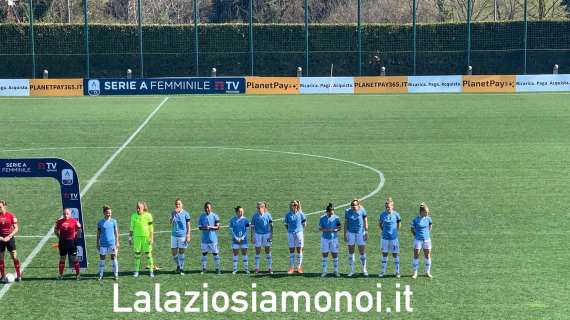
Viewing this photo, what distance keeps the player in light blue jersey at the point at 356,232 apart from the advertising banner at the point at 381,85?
40798 millimetres

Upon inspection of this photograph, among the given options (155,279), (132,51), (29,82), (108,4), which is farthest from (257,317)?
(108,4)

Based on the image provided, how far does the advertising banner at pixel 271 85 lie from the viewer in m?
60.1

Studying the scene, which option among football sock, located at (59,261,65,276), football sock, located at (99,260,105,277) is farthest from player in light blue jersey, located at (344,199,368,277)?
football sock, located at (59,261,65,276)

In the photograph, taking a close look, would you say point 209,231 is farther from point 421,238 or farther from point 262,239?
point 421,238

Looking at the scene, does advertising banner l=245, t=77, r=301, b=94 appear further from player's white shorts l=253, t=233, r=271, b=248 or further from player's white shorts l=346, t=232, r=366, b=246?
player's white shorts l=346, t=232, r=366, b=246

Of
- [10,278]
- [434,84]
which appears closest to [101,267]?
[10,278]

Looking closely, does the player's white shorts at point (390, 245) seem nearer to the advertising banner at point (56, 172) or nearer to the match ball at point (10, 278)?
the advertising banner at point (56, 172)

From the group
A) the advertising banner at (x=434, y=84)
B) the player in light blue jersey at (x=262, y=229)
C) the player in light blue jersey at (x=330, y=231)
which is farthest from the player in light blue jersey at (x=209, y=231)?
the advertising banner at (x=434, y=84)

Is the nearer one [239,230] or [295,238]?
[239,230]

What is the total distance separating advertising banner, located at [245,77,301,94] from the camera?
2365 inches

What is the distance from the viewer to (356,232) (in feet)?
64.7

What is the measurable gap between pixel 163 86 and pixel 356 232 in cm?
4115

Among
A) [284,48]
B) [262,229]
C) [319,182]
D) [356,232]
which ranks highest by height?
[284,48]

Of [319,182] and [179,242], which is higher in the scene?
[179,242]
